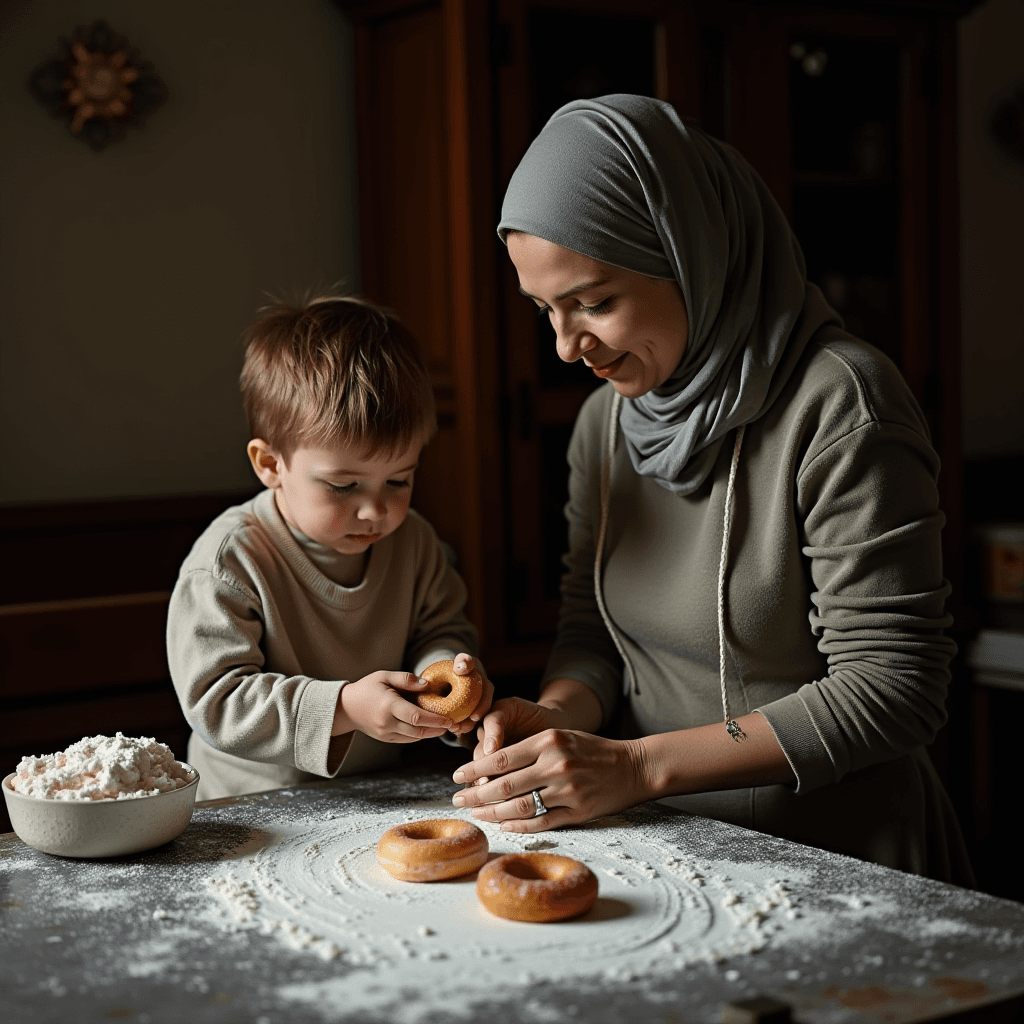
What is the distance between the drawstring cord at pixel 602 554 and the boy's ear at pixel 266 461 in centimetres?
45

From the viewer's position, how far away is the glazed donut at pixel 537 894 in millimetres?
962

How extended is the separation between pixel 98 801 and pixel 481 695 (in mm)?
443

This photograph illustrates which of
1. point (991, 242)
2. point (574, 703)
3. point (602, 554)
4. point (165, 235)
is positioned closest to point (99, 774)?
point (574, 703)

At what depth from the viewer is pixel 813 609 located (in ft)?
4.70

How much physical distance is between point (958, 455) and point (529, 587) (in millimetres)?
1274

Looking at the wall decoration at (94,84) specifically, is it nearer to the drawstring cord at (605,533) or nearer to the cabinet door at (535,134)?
the cabinet door at (535,134)

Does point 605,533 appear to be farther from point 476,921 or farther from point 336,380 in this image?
point 476,921

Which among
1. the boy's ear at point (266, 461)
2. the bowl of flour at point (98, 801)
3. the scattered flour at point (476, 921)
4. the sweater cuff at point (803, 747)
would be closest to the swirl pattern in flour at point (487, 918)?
the scattered flour at point (476, 921)

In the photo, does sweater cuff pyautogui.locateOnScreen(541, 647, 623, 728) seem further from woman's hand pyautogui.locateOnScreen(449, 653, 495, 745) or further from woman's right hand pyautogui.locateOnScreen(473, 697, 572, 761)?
woman's hand pyautogui.locateOnScreen(449, 653, 495, 745)

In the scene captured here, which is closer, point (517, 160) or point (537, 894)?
point (537, 894)

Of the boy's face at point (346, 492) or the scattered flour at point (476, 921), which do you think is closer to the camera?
the scattered flour at point (476, 921)

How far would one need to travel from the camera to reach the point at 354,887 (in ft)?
3.49

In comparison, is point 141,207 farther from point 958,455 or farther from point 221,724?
point 958,455

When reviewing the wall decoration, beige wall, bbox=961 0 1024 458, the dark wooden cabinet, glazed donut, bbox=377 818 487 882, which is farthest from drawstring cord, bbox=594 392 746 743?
beige wall, bbox=961 0 1024 458
